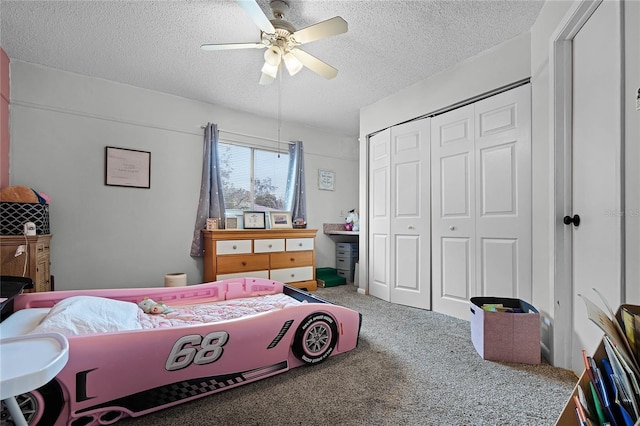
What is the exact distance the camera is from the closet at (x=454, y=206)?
7.36 feet

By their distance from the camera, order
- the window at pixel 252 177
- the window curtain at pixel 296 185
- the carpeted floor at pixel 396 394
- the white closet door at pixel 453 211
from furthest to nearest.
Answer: the window curtain at pixel 296 185 → the window at pixel 252 177 → the white closet door at pixel 453 211 → the carpeted floor at pixel 396 394

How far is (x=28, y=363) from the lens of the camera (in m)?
0.73

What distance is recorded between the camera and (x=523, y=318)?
1769 mm

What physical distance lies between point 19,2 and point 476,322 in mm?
3805

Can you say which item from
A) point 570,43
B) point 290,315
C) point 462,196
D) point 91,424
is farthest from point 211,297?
point 570,43

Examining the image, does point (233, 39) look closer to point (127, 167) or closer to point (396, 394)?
point (127, 167)

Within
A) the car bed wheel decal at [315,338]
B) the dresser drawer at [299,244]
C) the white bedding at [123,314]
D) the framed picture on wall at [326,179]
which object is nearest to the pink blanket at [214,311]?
the white bedding at [123,314]

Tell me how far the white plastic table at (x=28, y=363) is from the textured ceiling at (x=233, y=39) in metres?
2.10

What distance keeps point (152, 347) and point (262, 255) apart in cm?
226

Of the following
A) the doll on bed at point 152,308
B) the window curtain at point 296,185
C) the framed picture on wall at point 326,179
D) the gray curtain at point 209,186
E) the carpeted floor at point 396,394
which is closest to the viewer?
the carpeted floor at point 396,394

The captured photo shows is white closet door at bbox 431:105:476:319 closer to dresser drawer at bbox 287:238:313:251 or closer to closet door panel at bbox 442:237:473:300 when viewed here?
closet door panel at bbox 442:237:473:300

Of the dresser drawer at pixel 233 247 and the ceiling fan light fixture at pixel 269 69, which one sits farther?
the dresser drawer at pixel 233 247

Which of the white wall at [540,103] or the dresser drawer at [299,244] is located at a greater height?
the white wall at [540,103]

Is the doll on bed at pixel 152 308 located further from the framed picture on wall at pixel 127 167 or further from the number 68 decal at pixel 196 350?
the framed picture on wall at pixel 127 167
